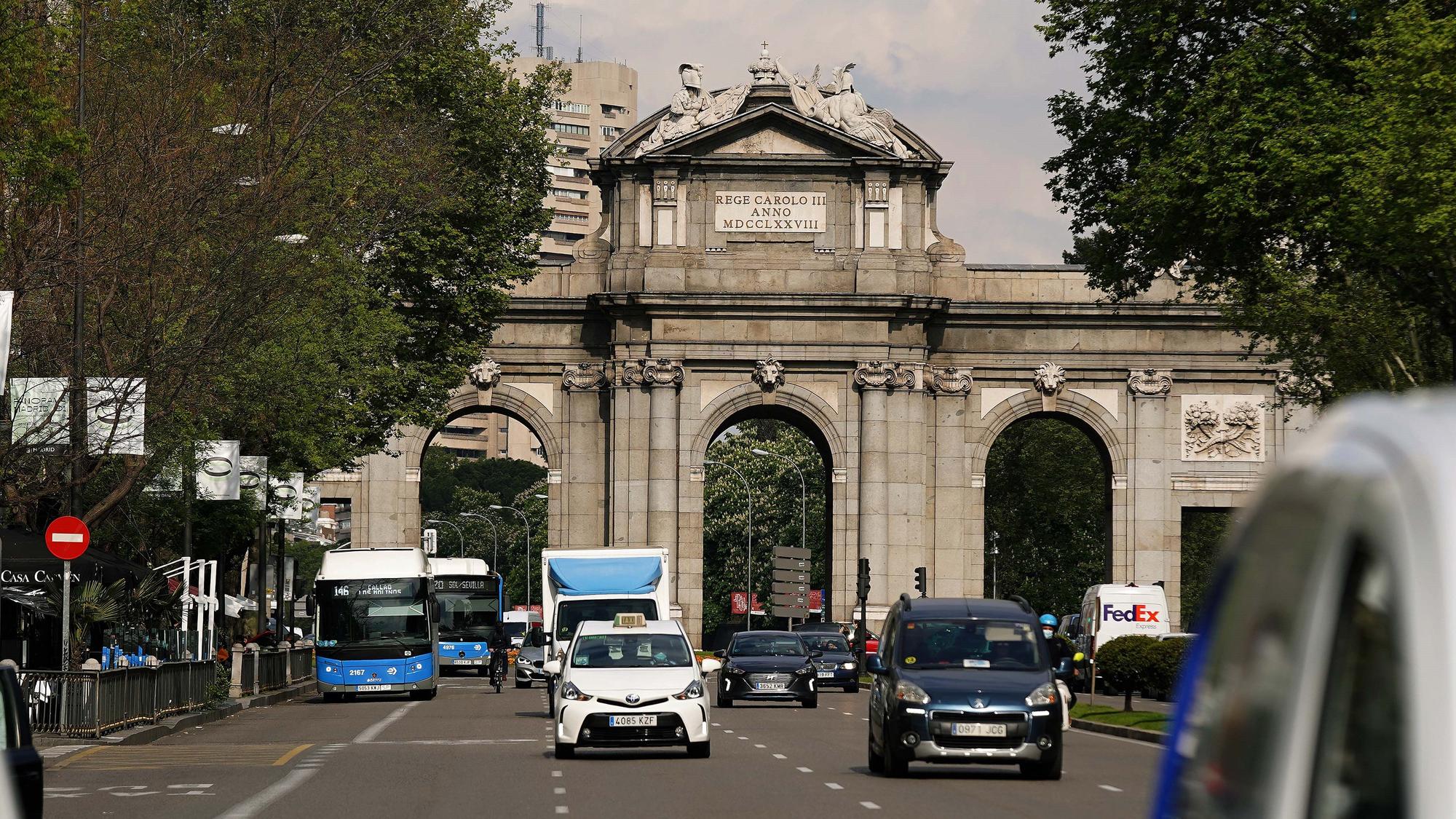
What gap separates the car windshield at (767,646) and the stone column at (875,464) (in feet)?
60.4

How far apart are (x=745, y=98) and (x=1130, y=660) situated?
2507 centimetres

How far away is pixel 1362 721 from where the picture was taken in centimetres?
263

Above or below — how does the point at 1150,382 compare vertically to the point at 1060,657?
above

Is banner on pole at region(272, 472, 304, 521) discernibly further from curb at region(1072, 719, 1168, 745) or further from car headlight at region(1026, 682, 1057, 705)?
car headlight at region(1026, 682, 1057, 705)

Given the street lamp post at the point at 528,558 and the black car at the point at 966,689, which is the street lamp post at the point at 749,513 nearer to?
the street lamp post at the point at 528,558

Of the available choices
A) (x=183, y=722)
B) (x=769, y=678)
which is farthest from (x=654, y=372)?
(x=183, y=722)

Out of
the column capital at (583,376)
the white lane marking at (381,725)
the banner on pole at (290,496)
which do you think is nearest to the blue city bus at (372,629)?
the banner on pole at (290,496)

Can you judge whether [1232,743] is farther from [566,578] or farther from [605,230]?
[605,230]

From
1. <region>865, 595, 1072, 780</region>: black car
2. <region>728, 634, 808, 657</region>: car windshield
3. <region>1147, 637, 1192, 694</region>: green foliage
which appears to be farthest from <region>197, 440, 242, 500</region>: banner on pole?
<region>865, 595, 1072, 780</region>: black car

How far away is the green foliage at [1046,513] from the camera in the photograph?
296 ft

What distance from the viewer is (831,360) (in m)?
62.0

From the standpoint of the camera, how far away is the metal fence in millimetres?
27281

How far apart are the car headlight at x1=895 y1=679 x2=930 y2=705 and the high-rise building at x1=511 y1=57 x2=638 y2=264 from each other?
161216 millimetres

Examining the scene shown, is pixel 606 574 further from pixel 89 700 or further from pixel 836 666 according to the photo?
pixel 89 700
